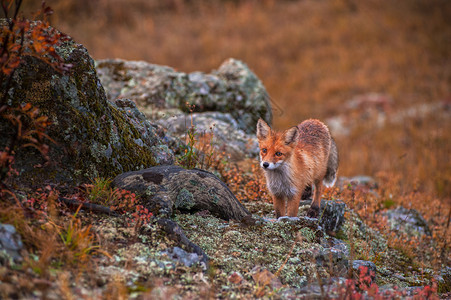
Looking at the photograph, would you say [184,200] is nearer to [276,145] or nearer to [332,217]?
[276,145]

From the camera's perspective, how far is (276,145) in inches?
249

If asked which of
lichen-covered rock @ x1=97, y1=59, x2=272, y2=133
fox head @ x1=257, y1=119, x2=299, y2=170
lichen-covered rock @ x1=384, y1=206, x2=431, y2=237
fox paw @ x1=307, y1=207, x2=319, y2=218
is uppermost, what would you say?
lichen-covered rock @ x1=97, y1=59, x2=272, y2=133

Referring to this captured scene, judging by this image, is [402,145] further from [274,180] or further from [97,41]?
[97,41]

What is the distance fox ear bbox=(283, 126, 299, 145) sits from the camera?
6.31 metres

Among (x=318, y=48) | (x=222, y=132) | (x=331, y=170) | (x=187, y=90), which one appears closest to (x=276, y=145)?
(x=331, y=170)

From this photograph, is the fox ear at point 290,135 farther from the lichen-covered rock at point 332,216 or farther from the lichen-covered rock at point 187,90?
the lichen-covered rock at point 187,90

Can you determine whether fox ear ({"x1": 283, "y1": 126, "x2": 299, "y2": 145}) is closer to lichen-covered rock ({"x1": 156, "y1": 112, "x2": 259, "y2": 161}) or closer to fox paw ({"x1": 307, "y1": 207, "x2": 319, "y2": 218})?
fox paw ({"x1": 307, "y1": 207, "x2": 319, "y2": 218})

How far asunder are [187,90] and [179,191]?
A: 6.23 meters

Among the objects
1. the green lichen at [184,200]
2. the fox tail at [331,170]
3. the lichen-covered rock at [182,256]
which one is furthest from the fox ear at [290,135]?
the lichen-covered rock at [182,256]

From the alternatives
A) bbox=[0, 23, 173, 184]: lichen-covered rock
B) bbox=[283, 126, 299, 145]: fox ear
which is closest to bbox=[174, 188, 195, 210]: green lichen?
bbox=[0, 23, 173, 184]: lichen-covered rock

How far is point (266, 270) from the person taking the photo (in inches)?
166

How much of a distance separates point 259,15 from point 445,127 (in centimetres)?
1747

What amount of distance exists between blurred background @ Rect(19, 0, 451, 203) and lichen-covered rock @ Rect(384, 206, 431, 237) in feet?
24.8

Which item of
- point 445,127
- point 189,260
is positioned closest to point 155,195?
point 189,260
